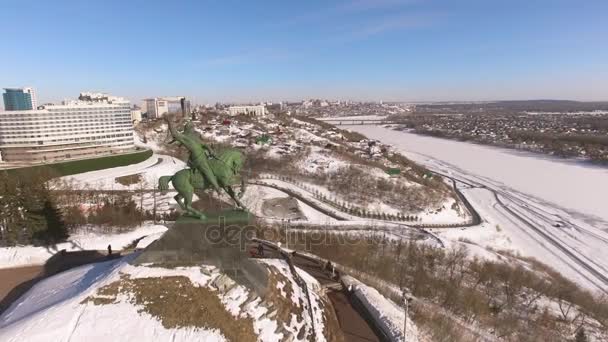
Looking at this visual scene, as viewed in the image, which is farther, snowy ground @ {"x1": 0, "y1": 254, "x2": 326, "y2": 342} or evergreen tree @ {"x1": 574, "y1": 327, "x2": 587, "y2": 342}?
evergreen tree @ {"x1": 574, "y1": 327, "x2": 587, "y2": 342}

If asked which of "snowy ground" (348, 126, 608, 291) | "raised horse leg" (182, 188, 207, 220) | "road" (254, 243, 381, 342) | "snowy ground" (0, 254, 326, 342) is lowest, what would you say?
"snowy ground" (348, 126, 608, 291)

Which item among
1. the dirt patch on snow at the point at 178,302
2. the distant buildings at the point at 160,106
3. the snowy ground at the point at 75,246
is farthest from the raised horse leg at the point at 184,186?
the distant buildings at the point at 160,106

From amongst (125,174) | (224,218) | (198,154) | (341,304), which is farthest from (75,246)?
(125,174)

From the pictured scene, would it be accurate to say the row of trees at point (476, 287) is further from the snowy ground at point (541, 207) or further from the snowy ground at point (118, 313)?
the snowy ground at point (118, 313)

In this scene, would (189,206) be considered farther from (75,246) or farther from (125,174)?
(125,174)

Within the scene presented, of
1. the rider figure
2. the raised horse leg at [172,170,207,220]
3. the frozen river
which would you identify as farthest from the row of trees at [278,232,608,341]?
the frozen river

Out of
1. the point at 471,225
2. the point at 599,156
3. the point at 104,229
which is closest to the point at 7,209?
the point at 104,229

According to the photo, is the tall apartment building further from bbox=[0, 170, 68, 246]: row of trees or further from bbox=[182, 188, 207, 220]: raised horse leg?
bbox=[182, 188, 207, 220]: raised horse leg
